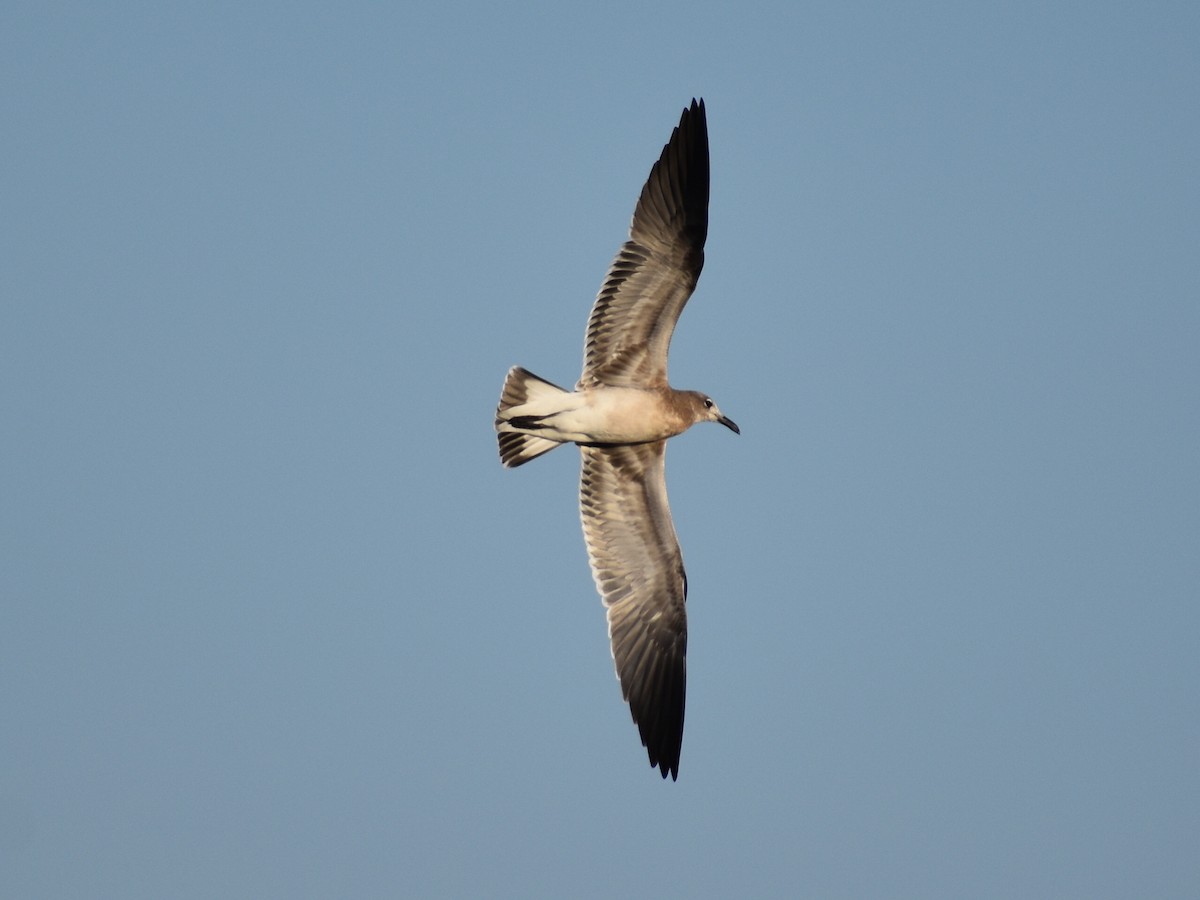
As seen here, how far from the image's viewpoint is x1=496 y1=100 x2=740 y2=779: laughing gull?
621 inches

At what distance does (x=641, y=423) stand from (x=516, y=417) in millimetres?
1276

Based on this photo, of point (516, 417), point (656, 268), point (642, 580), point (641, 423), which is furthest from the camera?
point (642, 580)

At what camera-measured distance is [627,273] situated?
51.9 feet

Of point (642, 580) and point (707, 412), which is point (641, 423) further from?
point (642, 580)

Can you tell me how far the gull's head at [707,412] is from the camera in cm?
1698

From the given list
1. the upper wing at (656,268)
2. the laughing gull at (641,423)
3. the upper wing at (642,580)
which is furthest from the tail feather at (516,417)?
the upper wing at (642,580)

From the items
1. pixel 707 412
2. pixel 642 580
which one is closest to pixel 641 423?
pixel 707 412

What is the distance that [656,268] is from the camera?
15.8 metres

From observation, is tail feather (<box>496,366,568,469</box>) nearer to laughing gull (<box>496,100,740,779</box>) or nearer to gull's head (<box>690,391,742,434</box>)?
laughing gull (<box>496,100,740,779</box>)

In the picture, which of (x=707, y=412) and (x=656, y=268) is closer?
(x=656, y=268)

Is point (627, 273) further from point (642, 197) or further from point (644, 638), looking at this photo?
point (644, 638)

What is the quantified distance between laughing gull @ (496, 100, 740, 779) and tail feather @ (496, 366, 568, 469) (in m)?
0.01

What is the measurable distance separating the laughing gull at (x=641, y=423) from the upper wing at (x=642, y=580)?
0.04 ft

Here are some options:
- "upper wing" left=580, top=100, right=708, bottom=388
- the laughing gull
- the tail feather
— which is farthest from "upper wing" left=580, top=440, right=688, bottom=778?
"upper wing" left=580, top=100, right=708, bottom=388
